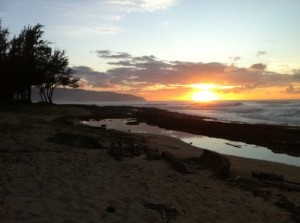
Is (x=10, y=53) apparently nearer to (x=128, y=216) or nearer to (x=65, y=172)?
(x=65, y=172)

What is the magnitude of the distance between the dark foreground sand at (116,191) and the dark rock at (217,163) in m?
0.33

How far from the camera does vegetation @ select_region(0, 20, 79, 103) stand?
42.5m

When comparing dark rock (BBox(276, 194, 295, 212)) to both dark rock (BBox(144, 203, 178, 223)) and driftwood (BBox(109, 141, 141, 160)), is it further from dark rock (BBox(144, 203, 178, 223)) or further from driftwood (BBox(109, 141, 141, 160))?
driftwood (BBox(109, 141, 141, 160))

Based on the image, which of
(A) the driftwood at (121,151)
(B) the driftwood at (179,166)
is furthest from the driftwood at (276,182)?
(A) the driftwood at (121,151)

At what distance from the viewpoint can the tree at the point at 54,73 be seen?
184 ft

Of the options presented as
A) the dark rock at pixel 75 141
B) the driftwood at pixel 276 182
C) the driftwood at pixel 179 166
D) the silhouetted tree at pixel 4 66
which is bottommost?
the driftwood at pixel 276 182

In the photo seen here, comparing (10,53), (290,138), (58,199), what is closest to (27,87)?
(10,53)

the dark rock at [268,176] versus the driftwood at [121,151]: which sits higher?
the driftwood at [121,151]

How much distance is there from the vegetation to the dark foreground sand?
30383 millimetres

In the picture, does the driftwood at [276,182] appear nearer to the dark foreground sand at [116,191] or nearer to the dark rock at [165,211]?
the dark foreground sand at [116,191]

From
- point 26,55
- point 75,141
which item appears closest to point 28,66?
point 26,55

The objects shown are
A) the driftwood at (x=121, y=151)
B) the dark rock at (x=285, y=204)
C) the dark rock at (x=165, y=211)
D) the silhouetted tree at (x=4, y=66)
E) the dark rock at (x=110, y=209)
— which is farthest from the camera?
the silhouetted tree at (x=4, y=66)

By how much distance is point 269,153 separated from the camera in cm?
2184

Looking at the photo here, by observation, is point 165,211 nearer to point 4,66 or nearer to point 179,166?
point 179,166
